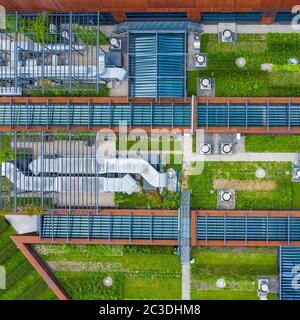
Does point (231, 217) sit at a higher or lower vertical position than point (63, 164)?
lower

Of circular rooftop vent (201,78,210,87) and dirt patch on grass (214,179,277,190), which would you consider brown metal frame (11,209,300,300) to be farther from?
circular rooftop vent (201,78,210,87)

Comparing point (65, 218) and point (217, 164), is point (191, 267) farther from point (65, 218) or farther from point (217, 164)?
point (65, 218)

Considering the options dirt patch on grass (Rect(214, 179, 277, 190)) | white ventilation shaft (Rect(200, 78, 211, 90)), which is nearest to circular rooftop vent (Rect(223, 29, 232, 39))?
white ventilation shaft (Rect(200, 78, 211, 90))

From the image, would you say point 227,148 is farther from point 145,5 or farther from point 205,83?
point 145,5

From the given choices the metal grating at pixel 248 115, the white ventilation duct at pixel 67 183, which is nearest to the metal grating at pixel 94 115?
the metal grating at pixel 248 115

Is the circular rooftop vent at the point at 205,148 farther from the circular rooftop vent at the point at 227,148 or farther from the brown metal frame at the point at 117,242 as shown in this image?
the brown metal frame at the point at 117,242

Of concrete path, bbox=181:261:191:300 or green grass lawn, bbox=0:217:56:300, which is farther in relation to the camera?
green grass lawn, bbox=0:217:56:300

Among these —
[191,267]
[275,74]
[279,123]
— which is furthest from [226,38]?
[191,267]
